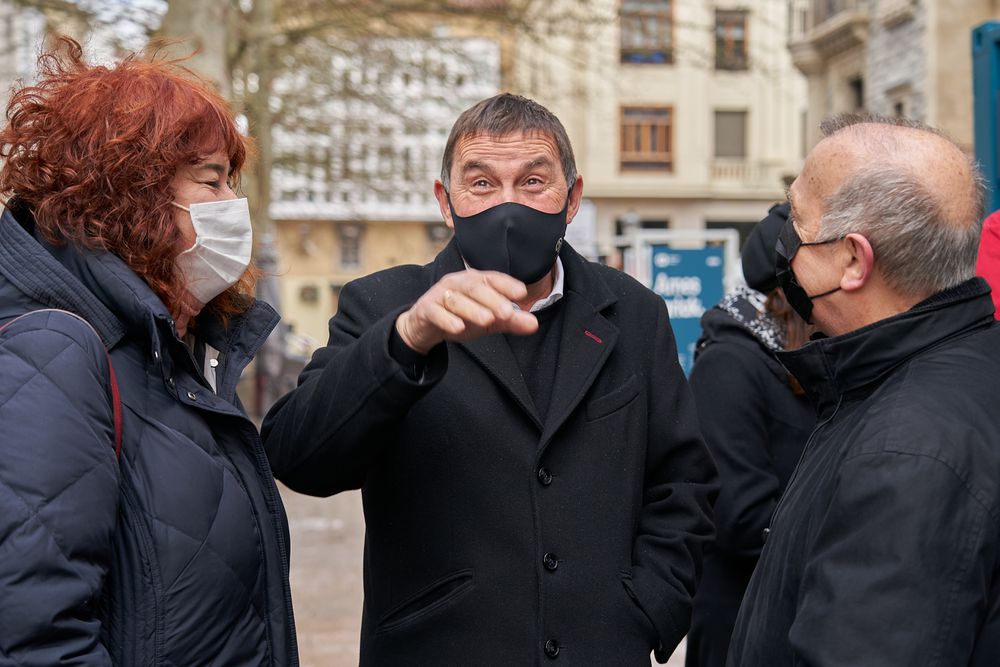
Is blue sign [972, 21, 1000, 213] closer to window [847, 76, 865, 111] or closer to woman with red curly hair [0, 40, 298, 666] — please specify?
woman with red curly hair [0, 40, 298, 666]

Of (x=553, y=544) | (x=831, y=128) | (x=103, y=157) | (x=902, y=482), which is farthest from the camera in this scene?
(x=553, y=544)

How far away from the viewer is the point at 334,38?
53.8 ft

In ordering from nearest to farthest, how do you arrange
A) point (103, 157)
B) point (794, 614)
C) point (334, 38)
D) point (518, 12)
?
point (794, 614) < point (103, 157) < point (518, 12) < point (334, 38)

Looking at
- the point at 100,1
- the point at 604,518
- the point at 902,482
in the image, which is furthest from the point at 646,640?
the point at 100,1

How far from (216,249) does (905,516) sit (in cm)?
146

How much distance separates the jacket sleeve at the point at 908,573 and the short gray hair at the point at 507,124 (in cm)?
141

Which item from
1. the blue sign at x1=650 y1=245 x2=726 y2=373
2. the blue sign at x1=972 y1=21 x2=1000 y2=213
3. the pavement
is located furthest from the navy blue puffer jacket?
the blue sign at x1=650 y1=245 x2=726 y2=373

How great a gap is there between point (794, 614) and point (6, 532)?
4.18 feet

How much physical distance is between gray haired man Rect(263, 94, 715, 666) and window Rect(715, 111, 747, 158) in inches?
1742

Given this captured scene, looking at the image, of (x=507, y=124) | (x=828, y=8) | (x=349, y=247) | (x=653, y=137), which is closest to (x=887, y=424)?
(x=507, y=124)

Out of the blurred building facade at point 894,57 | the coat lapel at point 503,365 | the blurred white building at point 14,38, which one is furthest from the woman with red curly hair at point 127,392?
the blurred building facade at point 894,57

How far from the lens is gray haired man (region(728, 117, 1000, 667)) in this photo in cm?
183

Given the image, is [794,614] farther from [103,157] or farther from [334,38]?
[334,38]

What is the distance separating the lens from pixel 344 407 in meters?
2.57
